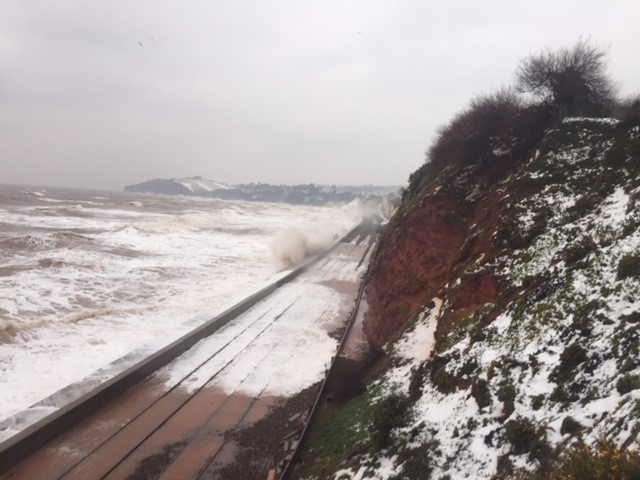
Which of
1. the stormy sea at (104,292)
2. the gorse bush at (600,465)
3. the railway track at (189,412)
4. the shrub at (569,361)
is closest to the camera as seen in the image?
the gorse bush at (600,465)

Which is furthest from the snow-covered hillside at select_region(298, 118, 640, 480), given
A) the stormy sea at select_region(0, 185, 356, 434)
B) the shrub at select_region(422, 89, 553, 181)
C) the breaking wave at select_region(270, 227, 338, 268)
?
the breaking wave at select_region(270, 227, 338, 268)

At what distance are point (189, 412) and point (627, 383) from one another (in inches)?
364

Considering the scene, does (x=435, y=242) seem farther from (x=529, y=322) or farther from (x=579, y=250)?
(x=529, y=322)

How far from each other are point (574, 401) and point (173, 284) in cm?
2149

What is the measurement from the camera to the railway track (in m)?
8.34

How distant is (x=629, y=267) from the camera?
20.6 feet

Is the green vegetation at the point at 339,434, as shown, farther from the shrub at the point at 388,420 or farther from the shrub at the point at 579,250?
the shrub at the point at 579,250

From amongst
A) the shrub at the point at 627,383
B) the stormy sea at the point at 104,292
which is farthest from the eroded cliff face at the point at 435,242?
the stormy sea at the point at 104,292

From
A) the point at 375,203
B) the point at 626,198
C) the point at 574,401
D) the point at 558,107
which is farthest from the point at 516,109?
the point at 375,203

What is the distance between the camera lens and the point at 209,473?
8258 mm

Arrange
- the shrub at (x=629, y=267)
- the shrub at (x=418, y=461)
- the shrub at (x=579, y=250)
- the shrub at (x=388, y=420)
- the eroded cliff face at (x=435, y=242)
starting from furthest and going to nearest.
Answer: the eroded cliff face at (x=435, y=242) < the shrub at (x=579, y=250) < the shrub at (x=388, y=420) < the shrub at (x=629, y=267) < the shrub at (x=418, y=461)

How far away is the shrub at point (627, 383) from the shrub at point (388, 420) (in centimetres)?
326

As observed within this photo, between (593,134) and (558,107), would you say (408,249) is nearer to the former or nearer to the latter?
(593,134)

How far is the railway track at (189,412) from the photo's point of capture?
834 centimetres
